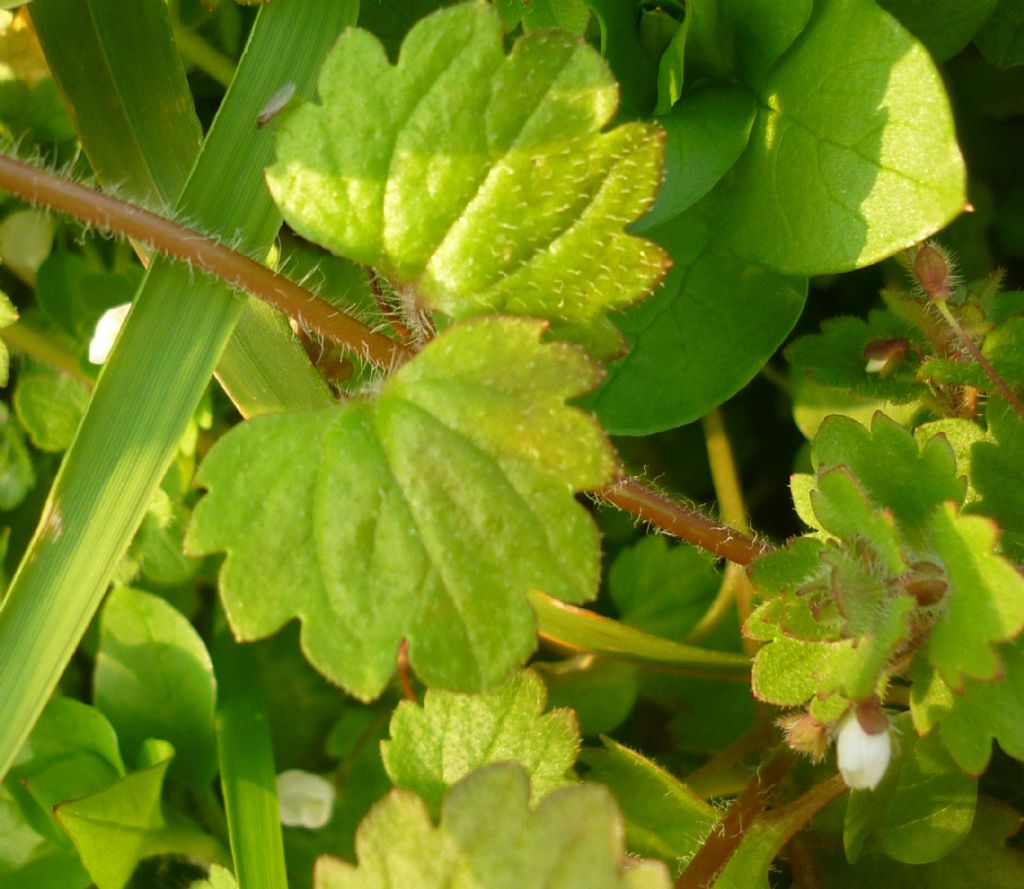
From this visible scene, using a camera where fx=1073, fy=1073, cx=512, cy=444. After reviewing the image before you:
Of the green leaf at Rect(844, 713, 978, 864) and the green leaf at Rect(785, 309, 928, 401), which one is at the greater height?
the green leaf at Rect(785, 309, 928, 401)

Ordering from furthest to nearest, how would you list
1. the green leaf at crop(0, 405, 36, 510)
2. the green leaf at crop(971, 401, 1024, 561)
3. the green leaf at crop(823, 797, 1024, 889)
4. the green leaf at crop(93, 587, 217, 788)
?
the green leaf at crop(0, 405, 36, 510) → the green leaf at crop(93, 587, 217, 788) → the green leaf at crop(823, 797, 1024, 889) → the green leaf at crop(971, 401, 1024, 561)

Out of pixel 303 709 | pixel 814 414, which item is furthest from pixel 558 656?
pixel 814 414

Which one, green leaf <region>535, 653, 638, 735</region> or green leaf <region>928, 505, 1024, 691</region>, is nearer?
green leaf <region>928, 505, 1024, 691</region>

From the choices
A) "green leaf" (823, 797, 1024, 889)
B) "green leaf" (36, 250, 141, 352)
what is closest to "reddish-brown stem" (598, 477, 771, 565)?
"green leaf" (823, 797, 1024, 889)

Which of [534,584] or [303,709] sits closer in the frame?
[534,584]

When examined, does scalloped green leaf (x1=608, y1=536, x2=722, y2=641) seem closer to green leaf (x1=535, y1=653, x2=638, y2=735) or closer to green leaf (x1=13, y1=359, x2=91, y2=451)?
green leaf (x1=535, y1=653, x2=638, y2=735)

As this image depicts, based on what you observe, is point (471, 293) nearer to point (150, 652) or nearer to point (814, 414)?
point (814, 414)
